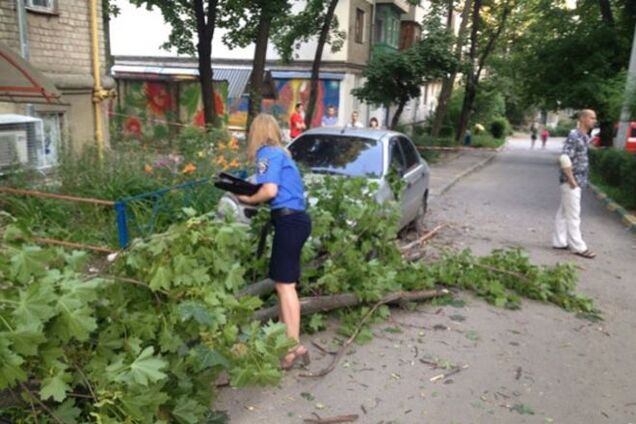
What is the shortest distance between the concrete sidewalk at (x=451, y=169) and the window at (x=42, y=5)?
8262mm

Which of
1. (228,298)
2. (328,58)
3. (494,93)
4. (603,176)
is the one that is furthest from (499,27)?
(228,298)

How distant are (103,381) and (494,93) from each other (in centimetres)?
3566

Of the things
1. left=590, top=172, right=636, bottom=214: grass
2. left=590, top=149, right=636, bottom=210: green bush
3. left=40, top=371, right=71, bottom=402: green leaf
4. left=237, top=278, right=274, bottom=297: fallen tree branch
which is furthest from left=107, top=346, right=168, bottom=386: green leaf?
left=590, top=149, right=636, bottom=210: green bush

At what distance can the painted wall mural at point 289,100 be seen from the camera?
2511 cm

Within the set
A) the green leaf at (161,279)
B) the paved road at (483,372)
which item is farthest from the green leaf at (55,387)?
the paved road at (483,372)

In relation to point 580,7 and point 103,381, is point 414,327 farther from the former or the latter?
point 580,7

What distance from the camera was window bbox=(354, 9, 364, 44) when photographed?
25312 millimetres

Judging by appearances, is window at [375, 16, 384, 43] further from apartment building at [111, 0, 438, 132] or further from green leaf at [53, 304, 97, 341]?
green leaf at [53, 304, 97, 341]

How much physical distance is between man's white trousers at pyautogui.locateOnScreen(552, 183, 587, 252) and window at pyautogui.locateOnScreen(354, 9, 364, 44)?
1920 centimetres

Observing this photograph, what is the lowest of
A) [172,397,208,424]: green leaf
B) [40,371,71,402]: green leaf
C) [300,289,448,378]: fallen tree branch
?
[300,289,448,378]: fallen tree branch

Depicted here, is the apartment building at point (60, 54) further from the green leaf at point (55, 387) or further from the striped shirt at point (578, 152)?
the striped shirt at point (578, 152)

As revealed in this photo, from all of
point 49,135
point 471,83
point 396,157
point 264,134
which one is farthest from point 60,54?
point 471,83

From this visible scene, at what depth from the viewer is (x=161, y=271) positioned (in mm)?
2736

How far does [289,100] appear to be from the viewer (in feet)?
85.0
